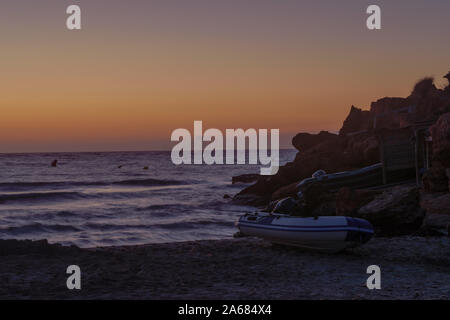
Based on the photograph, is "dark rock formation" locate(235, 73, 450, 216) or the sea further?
"dark rock formation" locate(235, 73, 450, 216)

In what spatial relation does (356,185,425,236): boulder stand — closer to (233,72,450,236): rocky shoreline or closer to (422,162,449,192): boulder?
(233,72,450,236): rocky shoreline

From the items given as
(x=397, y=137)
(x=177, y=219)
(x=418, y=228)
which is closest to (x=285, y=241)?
(x=418, y=228)

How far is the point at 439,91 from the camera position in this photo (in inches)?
1529

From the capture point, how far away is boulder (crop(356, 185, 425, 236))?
1422 centimetres

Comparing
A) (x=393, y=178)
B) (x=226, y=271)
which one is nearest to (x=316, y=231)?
(x=226, y=271)

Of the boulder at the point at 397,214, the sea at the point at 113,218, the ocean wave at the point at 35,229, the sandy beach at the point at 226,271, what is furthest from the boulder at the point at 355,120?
the sandy beach at the point at 226,271

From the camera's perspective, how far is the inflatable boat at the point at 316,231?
1121cm

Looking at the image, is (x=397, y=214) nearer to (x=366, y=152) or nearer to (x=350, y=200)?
(x=350, y=200)


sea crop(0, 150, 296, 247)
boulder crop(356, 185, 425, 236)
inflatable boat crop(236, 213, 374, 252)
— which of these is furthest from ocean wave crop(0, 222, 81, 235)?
boulder crop(356, 185, 425, 236)

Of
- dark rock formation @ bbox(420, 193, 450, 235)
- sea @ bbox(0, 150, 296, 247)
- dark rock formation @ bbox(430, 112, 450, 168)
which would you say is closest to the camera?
dark rock formation @ bbox(420, 193, 450, 235)

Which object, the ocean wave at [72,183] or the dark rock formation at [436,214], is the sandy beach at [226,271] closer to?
the dark rock formation at [436,214]

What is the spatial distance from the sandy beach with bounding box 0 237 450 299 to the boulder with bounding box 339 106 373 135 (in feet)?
118
